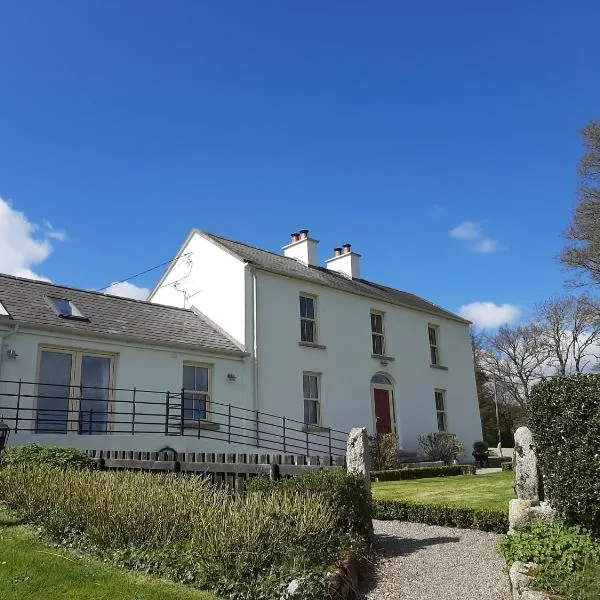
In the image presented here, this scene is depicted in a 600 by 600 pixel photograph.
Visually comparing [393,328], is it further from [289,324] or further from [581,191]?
[581,191]

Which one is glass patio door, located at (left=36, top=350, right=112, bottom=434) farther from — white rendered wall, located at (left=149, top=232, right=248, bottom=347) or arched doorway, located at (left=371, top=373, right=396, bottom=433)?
arched doorway, located at (left=371, top=373, right=396, bottom=433)

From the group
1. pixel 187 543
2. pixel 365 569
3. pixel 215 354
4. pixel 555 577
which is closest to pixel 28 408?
pixel 215 354

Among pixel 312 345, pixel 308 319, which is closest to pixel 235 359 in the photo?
pixel 312 345

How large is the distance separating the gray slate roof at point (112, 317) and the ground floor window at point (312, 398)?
3.47 metres

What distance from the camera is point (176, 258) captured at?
23.4m

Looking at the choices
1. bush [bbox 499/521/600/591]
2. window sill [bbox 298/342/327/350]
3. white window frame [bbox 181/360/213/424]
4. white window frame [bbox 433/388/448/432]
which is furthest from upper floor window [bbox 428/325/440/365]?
bush [bbox 499/521/600/591]

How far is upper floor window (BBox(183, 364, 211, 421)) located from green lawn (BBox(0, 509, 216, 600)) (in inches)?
447

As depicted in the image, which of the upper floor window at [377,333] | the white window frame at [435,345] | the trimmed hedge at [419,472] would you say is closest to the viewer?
the trimmed hedge at [419,472]

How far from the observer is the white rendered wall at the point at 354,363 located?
Answer: 2039 cm

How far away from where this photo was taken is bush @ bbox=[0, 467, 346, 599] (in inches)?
229

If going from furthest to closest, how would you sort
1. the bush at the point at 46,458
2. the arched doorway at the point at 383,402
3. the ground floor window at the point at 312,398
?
the arched doorway at the point at 383,402 → the ground floor window at the point at 312,398 → the bush at the point at 46,458

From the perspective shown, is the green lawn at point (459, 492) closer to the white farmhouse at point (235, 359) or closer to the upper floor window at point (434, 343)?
the white farmhouse at point (235, 359)

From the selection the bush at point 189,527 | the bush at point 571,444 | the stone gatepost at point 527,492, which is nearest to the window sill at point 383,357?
the stone gatepost at point 527,492

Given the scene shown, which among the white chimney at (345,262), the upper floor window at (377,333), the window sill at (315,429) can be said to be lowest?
the window sill at (315,429)
